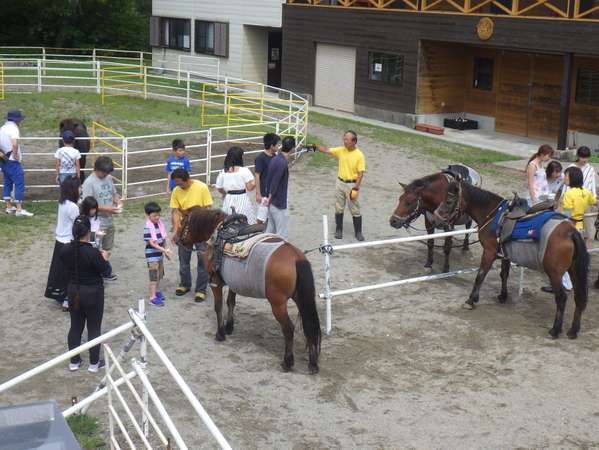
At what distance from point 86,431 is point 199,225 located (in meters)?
2.74

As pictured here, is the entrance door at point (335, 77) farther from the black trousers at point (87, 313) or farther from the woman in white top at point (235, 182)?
the black trousers at point (87, 313)

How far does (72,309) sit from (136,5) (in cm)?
4015

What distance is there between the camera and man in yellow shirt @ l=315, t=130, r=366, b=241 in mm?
11984

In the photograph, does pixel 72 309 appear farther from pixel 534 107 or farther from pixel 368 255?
pixel 534 107

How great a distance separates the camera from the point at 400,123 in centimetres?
2320

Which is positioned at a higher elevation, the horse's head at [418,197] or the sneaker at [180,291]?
the horse's head at [418,197]

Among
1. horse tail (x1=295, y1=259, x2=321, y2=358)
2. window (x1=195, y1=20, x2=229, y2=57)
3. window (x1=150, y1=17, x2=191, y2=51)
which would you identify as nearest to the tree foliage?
window (x1=150, y1=17, x2=191, y2=51)

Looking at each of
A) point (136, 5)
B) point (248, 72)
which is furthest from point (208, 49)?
point (136, 5)

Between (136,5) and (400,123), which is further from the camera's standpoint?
(136,5)

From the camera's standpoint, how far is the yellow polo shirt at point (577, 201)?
10.0 m

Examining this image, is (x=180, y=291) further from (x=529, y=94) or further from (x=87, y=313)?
(x=529, y=94)

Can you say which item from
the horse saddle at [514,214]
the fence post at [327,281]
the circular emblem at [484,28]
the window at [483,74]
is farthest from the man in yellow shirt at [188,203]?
the window at [483,74]

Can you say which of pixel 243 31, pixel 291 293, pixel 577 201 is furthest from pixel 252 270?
pixel 243 31

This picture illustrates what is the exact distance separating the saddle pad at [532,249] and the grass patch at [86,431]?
4915 millimetres
